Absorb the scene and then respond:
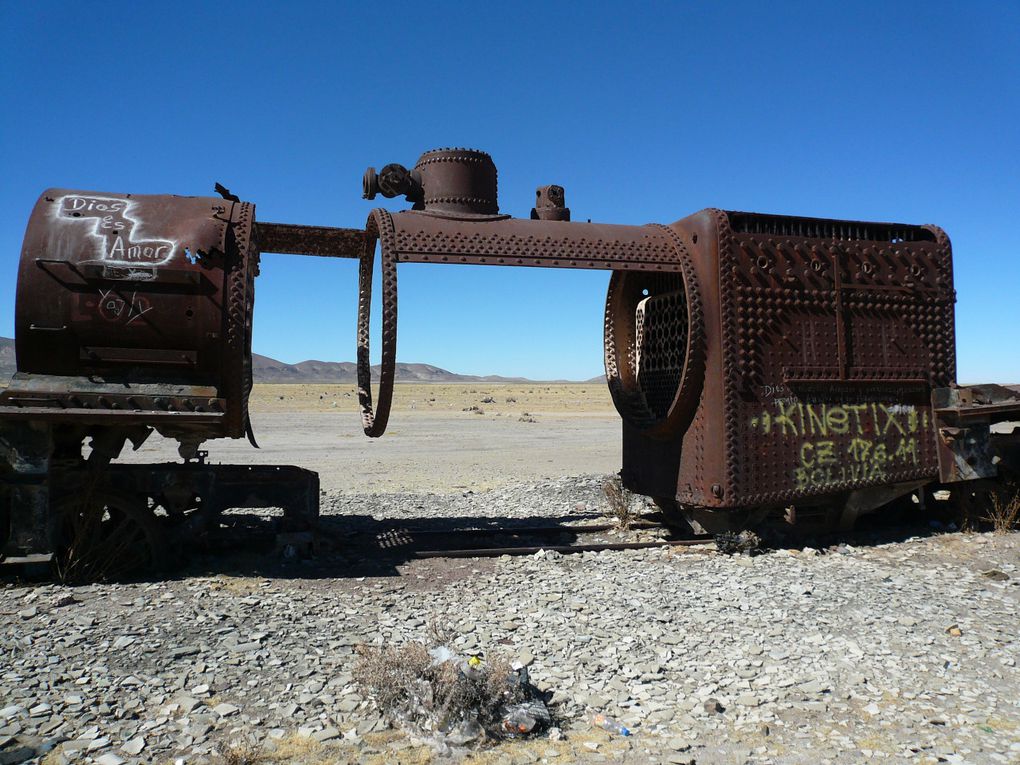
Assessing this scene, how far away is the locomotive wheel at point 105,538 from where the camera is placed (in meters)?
6.43

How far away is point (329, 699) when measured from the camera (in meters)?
4.29

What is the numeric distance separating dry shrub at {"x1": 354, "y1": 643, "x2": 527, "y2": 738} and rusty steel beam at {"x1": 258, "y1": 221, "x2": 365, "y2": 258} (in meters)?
5.26

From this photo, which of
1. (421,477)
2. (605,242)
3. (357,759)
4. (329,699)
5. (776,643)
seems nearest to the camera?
(357,759)

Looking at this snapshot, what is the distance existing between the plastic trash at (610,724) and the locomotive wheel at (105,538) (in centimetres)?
451

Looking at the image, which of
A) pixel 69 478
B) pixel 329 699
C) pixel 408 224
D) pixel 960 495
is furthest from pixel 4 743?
pixel 960 495

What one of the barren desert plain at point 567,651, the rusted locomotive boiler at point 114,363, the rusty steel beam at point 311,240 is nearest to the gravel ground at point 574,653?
the barren desert plain at point 567,651

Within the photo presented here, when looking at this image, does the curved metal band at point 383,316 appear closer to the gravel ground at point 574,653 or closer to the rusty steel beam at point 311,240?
the rusty steel beam at point 311,240

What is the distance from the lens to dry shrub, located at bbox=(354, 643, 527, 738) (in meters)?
3.97

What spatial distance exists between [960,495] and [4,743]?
30.5ft

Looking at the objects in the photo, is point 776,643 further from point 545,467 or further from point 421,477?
point 545,467

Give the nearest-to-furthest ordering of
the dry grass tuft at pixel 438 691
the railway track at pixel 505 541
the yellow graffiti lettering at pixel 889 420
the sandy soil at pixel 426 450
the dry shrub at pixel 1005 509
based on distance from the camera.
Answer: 1. the dry grass tuft at pixel 438 691
2. the railway track at pixel 505 541
3. the yellow graffiti lettering at pixel 889 420
4. the dry shrub at pixel 1005 509
5. the sandy soil at pixel 426 450

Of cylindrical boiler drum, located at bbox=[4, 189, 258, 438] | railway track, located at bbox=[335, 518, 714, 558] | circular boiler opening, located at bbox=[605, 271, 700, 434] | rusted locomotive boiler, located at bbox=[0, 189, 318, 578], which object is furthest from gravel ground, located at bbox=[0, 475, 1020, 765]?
circular boiler opening, located at bbox=[605, 271, 700, 434]

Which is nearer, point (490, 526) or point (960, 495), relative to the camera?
point (960, 495)

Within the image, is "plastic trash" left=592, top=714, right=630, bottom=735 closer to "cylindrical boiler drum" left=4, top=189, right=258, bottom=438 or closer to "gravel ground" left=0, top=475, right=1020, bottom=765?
"gravel ground" left=0, top=475, right=1020, bottom=765
